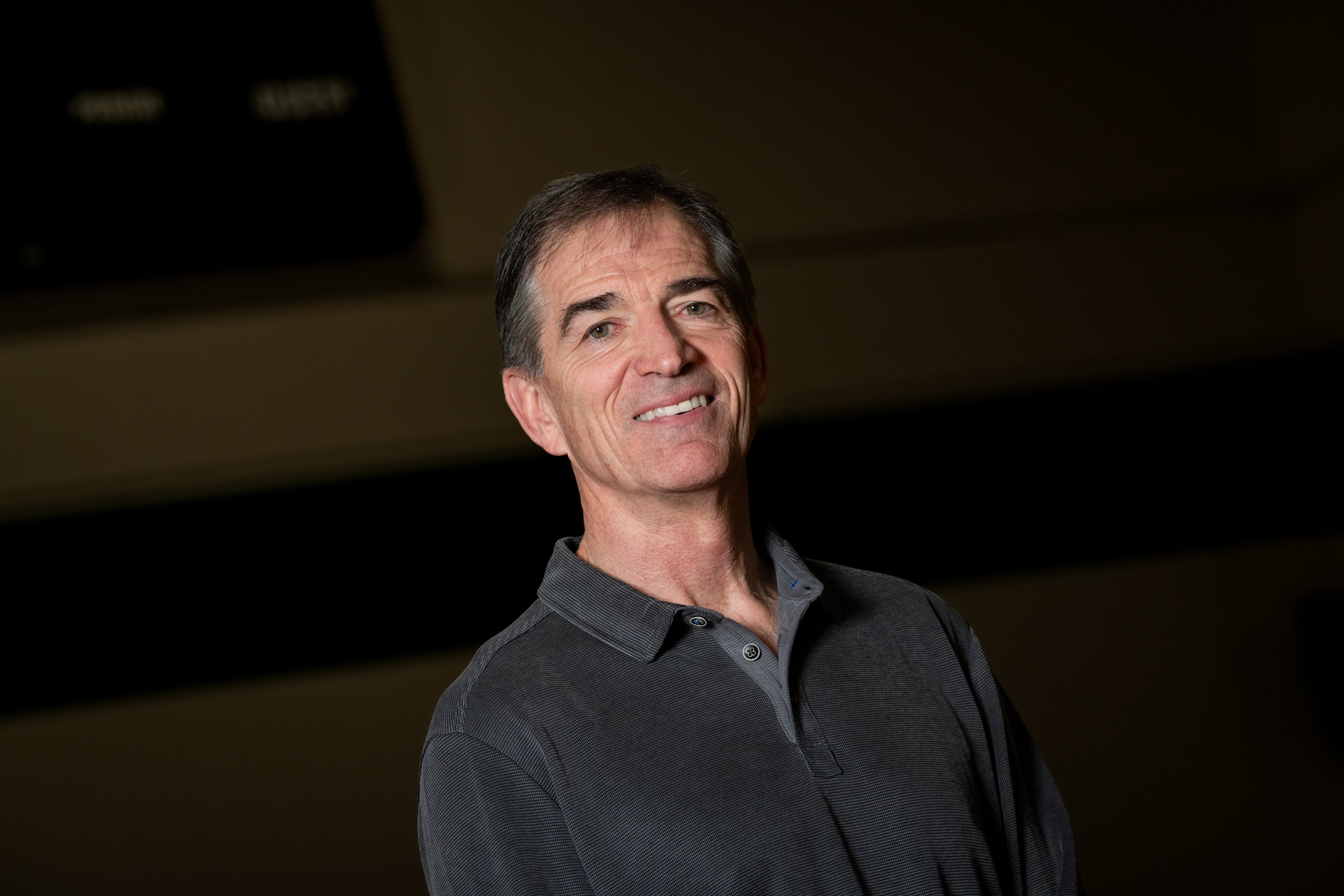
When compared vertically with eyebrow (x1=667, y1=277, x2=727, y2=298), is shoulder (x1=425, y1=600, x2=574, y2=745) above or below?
below

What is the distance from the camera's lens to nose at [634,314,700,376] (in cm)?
127

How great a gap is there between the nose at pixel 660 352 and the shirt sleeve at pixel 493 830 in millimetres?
460

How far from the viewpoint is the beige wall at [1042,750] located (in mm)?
3328

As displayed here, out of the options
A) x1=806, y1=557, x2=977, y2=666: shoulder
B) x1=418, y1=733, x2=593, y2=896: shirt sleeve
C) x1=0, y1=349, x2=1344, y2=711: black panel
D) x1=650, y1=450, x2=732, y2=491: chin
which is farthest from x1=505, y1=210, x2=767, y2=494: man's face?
x1=0, y1=349, x2=1344, y2=711: black panel

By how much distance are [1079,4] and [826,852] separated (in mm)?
3947

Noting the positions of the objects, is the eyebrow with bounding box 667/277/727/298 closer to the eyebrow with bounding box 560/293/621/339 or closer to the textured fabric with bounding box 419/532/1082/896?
the eyebrow with bounding box 560/293/621/339

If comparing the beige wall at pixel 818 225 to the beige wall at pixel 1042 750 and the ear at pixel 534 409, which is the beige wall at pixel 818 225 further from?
the ear at pixel 534 409

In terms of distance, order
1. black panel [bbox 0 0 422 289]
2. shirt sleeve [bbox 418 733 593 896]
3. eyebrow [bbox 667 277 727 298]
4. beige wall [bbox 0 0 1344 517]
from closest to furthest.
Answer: shirt sleeve [bbox 418 733 593 896] → eyebrow [bbox 667 277 727 298] → black panel [bbox 0 0 422 289] → beige wall [bbox 0 0 1344 517]

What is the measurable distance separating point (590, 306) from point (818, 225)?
2.80 meters

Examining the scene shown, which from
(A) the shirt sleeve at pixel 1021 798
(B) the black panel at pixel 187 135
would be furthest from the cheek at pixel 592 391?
(B) the black panel at pixel 187 135

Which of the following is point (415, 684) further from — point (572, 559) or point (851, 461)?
point (572, 559)

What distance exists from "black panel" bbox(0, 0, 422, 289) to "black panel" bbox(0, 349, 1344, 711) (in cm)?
82

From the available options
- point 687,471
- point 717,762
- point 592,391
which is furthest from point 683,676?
point 592,391

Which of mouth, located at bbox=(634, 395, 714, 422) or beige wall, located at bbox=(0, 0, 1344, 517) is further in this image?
beige wall, located at bbox=(0, 0, 1344, 517)
